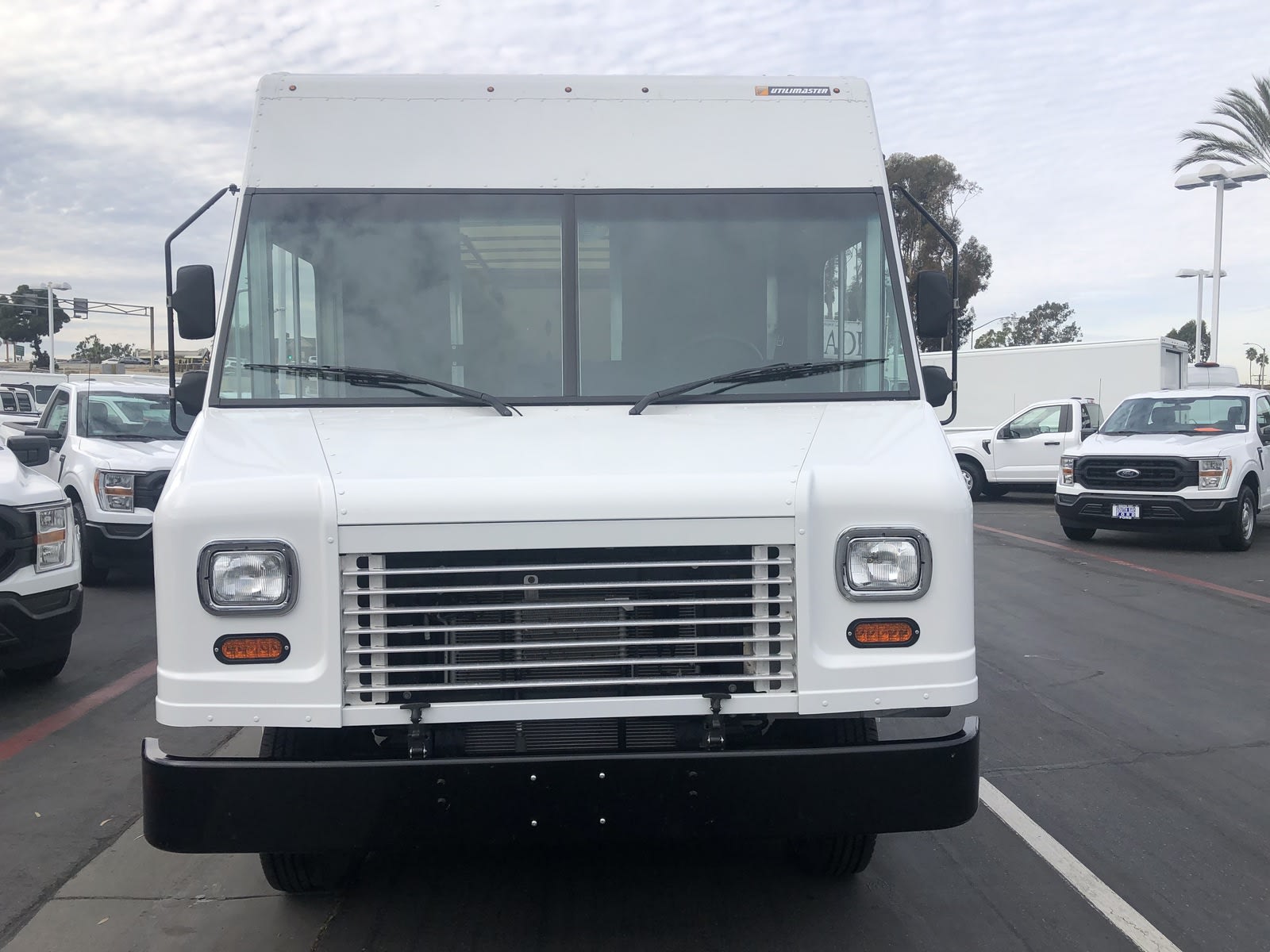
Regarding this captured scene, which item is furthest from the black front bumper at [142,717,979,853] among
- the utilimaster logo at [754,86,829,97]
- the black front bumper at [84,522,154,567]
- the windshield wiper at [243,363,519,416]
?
the black front bumper at [84,522,154,567]

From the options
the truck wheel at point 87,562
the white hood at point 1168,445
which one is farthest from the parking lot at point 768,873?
the white hood at point 1168,445

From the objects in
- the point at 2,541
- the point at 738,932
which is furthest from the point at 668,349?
the point at 2,541

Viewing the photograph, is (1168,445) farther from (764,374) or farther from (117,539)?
(117,539)

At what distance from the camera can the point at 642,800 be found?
335 centimetres

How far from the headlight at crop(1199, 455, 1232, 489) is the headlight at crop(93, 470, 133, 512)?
37.6 ft

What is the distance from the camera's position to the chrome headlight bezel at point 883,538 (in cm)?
345

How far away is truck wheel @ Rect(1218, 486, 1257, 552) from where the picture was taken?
13648mm

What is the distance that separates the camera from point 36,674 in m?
7.34

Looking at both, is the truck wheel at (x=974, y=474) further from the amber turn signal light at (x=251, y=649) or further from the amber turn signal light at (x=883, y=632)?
the amber turn signal light at (x=251, y=649)

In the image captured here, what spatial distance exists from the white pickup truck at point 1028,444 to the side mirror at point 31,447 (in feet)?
51.7

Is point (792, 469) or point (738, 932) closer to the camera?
point (792, 469)

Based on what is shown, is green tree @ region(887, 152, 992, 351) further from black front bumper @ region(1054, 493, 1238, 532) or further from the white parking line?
the white parking line

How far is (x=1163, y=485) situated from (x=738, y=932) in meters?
11.6

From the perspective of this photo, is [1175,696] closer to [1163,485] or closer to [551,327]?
[551,327]
